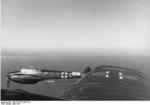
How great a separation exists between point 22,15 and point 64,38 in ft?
1.03

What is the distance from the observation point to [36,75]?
4.86 feet

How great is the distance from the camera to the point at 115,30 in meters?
1.49

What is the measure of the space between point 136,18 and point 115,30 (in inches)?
6.3

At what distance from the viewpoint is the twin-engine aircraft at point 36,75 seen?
1470 mm

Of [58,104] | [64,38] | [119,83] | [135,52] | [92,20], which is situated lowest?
[58,104]

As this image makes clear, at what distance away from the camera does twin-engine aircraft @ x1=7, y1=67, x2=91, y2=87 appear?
4.82 feet

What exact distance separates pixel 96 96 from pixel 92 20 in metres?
0.50

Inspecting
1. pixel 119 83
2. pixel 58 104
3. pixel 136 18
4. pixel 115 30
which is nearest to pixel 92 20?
pixel 115 30

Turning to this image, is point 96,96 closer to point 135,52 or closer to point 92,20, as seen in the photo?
point 135,52

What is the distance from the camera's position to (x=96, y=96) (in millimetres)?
1467

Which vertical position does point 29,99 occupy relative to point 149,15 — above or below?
below

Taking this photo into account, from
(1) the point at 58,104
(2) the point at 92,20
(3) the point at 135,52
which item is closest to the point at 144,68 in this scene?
(3) the point at 135,52

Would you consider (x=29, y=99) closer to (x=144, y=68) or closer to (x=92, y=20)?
(x=92, y=20)

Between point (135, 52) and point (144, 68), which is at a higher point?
point (135, 52)
